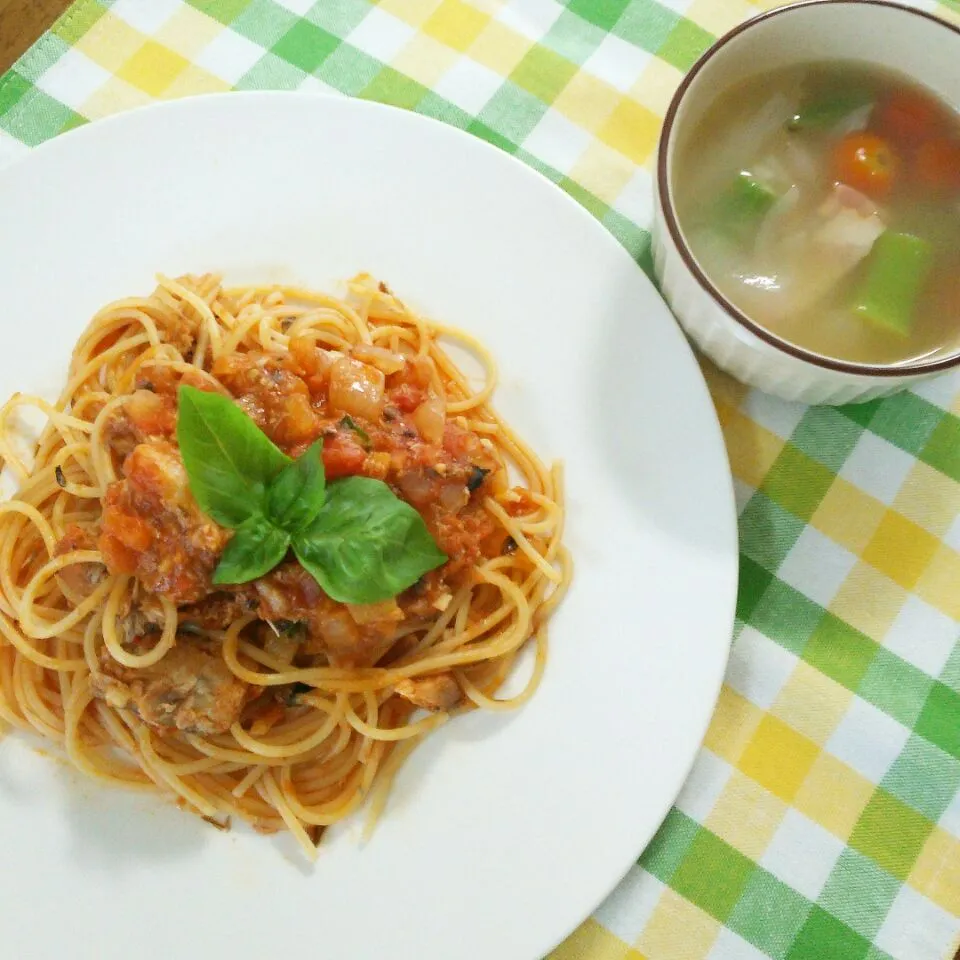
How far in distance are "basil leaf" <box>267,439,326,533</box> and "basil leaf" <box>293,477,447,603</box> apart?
4 centimetres

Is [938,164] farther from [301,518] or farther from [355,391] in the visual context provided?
[301,518]

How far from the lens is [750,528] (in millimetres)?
3178

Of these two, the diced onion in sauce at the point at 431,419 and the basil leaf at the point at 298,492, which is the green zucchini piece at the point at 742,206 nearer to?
→ the diced onion in sauce at the point at 431,419

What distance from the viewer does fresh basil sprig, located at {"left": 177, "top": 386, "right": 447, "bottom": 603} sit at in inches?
96.0

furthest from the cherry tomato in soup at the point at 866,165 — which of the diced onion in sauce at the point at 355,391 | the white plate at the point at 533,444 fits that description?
the diced onion in sauce at the point at 355,391

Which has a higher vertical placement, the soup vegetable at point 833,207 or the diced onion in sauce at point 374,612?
the soup vegetable at point 833,207

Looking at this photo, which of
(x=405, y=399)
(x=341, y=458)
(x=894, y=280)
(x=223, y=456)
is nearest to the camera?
(x=223, y=456)

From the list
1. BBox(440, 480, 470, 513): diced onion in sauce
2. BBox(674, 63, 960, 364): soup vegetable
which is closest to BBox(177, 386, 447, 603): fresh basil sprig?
BBox(440, 480, 470, 513): diced onion in sauce

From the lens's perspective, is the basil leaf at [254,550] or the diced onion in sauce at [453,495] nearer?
the basil leaf at [254,550]

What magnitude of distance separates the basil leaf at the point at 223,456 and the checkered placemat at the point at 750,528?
63.1 inches

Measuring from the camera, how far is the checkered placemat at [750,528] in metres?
2.92

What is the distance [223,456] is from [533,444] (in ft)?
3.23

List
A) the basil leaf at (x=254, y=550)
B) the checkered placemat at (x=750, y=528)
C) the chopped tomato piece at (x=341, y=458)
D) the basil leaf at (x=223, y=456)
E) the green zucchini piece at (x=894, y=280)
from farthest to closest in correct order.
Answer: the checkered placemat at (x=750, y=528) < the green zucchini piece at (x=894, y=280) < the chopped tomato piece at (x=341, y=458) < the basil leaf at (x=254, y=550) < the basil leaf at (x=223, y=456)

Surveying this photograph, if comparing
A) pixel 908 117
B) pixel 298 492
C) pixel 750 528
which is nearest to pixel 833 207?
pixel 908 117
